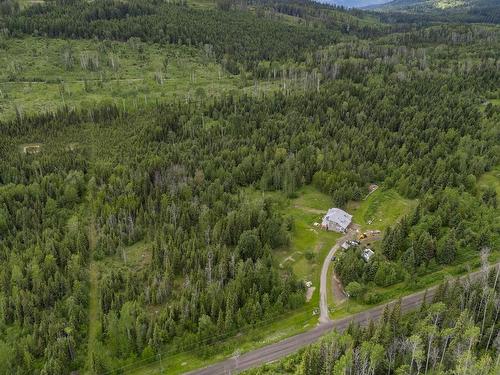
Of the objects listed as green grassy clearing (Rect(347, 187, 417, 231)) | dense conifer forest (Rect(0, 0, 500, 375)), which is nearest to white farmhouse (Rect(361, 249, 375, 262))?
dense conifer forest (Rect(0, 0, 500, 375))

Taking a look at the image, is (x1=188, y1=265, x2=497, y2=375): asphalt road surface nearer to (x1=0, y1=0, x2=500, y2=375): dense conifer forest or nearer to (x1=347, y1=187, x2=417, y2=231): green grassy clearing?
(x1=0, y1=0, x2=500, y2=375): dense conifer forest

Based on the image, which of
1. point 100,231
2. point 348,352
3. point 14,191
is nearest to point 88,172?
point 14,191

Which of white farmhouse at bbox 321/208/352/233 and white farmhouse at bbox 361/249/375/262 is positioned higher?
white farmhouse at bbox 321/208/352/233

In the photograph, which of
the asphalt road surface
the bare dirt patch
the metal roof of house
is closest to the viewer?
the asphalt road surface

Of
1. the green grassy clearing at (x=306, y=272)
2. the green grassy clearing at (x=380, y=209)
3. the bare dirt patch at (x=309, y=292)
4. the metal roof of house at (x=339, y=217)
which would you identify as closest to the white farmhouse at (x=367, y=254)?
the green grassy clearing at (x=306, y=272)

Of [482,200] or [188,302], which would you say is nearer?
[188,302]

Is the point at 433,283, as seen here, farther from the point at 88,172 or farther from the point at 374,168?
the point at 88,172

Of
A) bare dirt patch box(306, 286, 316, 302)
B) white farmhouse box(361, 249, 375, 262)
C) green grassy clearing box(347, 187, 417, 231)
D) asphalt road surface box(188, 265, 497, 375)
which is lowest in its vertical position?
asphalt road surface box(188, 265, 497, 375)

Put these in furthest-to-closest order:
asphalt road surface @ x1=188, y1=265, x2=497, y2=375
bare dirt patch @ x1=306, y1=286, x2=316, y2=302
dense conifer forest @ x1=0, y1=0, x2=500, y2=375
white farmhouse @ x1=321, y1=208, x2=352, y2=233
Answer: white farmhouse @ x1=321, y1=208, x2=352, y2=233 < bare dirt patch @ x1=306, y1=286, x2=316, y2=302 < dense conifer forest @ x1=0, y1=0, x2=500, y2=375 < asphalt road surface @ x1=188, y1=265, x2=497, y2=375
